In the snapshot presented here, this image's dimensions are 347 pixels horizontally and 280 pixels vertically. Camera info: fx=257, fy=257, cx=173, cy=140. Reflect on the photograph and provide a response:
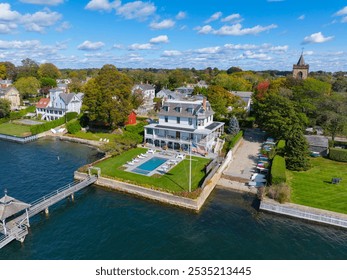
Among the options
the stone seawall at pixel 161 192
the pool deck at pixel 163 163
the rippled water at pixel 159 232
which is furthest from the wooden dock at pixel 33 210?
the pool deck at pixel 163 163

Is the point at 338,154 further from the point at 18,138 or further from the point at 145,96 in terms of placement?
the point at 145,96

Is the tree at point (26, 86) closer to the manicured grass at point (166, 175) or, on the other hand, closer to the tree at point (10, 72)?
the tree at point (10, 72)

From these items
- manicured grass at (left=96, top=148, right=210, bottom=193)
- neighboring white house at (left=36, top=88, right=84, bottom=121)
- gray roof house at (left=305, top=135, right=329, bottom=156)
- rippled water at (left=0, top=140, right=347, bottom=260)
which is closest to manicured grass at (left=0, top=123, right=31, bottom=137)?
neighboring white house at (left=36, top=88, right=84, bottom=121)

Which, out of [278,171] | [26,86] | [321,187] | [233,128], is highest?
[26,86]

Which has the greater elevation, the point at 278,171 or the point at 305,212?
the point at 278,171

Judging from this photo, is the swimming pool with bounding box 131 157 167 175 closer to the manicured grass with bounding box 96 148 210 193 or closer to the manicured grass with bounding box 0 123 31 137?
the manicured grass with bounding box 96 148 210 193

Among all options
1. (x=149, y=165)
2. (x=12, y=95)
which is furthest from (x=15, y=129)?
(x=149, y=165)

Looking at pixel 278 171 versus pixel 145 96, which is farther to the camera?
pixel 145 96
